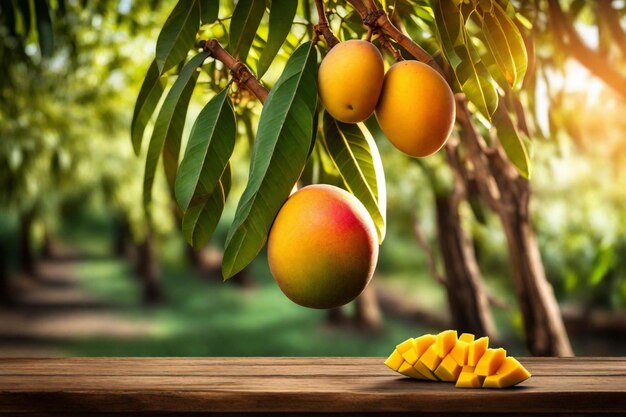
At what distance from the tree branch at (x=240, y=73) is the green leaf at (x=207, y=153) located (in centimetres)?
3

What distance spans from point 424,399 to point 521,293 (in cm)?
135

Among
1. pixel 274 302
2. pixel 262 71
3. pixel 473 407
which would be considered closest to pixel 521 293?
pixel 473 407

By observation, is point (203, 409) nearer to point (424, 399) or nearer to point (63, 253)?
point (424, 399)

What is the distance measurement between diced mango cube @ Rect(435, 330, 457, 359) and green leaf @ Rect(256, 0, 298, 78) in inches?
23.5

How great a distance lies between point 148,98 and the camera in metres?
1.09

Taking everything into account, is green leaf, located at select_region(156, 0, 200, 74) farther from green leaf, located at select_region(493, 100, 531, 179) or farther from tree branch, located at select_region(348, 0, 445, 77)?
A: green leaf, located at select_region(493, 100, 531, 179)

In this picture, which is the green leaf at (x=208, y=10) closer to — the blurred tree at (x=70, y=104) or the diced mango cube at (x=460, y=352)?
the diced mango cube at (x=460, y=352)

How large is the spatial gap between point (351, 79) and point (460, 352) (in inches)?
24.7

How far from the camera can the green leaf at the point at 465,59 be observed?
903mm

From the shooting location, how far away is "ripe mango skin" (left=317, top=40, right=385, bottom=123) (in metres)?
0.83

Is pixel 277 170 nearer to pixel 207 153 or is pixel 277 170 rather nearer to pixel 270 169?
pixel 270 169

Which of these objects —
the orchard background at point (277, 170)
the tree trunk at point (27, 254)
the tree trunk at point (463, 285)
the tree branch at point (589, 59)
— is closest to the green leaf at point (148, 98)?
the orchard background at point (277, 170)

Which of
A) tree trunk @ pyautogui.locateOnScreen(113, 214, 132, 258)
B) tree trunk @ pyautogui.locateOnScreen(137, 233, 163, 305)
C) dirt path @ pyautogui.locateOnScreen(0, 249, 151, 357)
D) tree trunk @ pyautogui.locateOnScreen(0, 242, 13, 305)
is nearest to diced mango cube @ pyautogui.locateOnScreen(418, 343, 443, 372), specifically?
dirt path @ pyautogui.locateOnScreen(0, 249, 151, 357)

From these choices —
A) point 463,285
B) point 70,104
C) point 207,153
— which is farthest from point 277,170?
point 70,104
